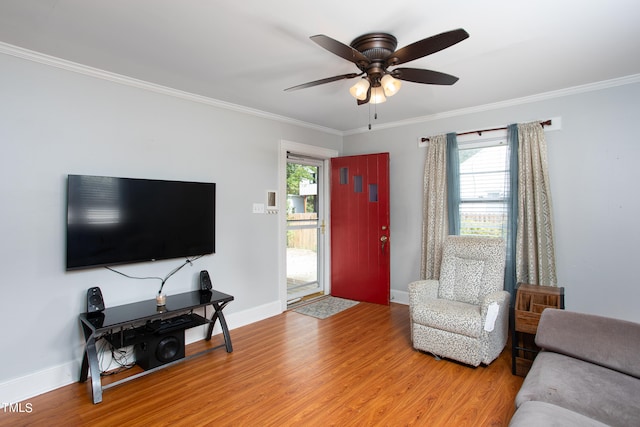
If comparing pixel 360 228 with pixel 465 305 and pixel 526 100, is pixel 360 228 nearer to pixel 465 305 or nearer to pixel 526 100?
pixel 465 305

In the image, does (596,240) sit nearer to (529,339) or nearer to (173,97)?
(529,339)

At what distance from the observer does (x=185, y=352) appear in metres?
3.09

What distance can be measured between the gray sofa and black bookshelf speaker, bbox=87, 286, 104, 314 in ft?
9.28

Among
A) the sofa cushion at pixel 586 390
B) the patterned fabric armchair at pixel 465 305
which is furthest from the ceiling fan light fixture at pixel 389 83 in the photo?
the sofa cushion at pixel 586 390

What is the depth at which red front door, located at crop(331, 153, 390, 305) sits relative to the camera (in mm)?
4484

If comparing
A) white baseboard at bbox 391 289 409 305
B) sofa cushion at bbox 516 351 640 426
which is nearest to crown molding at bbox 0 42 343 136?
white baseboard at bbox 391 289 409 305

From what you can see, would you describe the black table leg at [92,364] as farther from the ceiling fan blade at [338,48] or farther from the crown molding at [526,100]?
the crown molding at [526,100]

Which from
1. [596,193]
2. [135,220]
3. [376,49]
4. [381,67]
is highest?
[376,49]

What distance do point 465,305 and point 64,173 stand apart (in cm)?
358

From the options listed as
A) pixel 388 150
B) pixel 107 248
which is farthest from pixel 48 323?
pixel 388 150

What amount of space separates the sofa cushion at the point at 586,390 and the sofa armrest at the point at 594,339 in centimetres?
5

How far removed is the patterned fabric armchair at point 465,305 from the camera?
2.72 metres

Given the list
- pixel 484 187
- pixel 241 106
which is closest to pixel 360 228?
pixel 484 187

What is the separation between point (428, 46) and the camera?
1.85 meters
